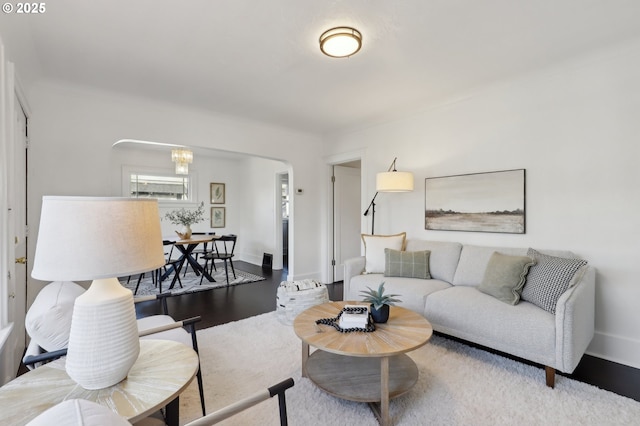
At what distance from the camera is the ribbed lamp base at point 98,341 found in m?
1.06

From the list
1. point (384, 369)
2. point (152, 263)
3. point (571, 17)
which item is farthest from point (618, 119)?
point (152, 263)

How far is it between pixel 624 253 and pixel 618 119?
1.11 m

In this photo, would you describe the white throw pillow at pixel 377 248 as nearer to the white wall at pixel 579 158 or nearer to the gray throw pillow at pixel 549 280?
the white wall at pixel 579 158

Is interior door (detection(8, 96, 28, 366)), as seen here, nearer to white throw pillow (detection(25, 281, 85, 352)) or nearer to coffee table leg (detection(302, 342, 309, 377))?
white throw pillow (detection(25, 281, 85, 352))

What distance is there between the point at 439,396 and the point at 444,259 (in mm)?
1605

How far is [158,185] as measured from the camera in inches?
261

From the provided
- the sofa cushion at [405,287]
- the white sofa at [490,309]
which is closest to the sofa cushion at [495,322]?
the white sofa at [490,309]

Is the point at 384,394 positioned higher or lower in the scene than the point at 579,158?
lower

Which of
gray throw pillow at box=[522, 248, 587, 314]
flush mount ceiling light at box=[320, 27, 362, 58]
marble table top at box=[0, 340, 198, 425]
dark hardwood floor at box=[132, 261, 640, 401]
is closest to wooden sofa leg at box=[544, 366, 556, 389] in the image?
dark hardwood floor at box=[132, 261, 640, 401]

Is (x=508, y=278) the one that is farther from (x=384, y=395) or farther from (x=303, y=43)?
(x=303, y=43)

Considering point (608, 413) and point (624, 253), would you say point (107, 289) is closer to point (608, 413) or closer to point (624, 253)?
point (608, 413)

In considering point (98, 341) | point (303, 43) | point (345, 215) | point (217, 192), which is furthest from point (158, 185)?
point (98, 341)

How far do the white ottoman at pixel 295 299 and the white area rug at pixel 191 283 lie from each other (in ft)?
6.33

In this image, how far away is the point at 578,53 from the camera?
255 centimetres
